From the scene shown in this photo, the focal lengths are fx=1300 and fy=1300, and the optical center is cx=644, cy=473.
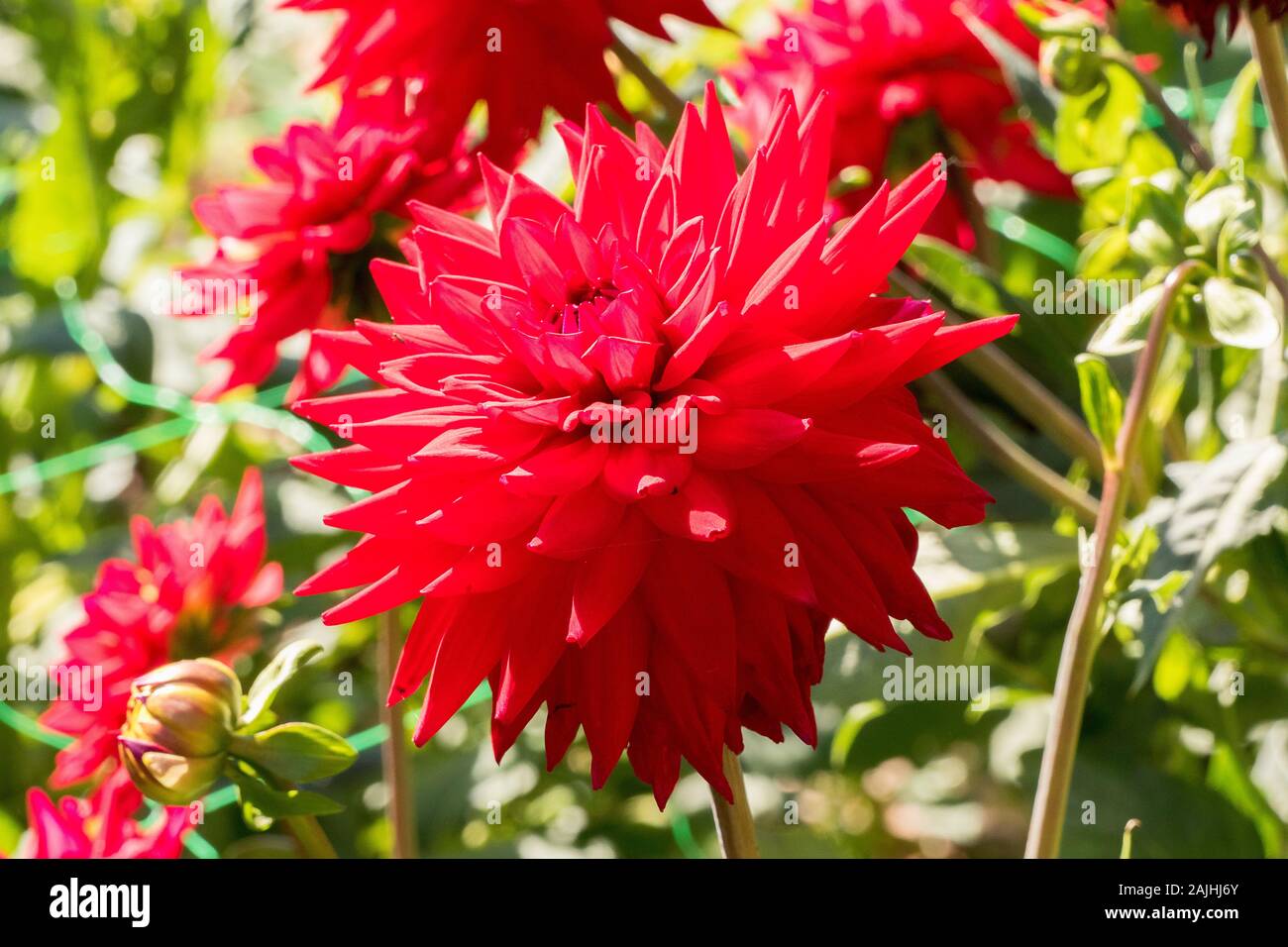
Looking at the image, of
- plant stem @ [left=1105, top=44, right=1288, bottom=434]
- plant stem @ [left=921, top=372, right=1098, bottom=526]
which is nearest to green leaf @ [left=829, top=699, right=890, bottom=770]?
plant stem @ [left=921, top=372, right=1098, bottom=526]

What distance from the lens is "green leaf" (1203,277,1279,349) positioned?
437 mm

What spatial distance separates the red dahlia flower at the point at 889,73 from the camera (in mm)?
649

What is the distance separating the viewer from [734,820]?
41 cm

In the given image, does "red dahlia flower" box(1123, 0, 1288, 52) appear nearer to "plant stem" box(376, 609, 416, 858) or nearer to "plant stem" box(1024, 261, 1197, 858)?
"plant stem" box(1024, 261, 1197, 858)

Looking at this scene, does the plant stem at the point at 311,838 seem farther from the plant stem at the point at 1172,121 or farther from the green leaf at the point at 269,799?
the plant stem at the point at 1172,121

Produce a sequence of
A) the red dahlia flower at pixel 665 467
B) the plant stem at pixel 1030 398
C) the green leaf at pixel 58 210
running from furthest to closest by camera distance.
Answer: the green leaf at pixel 58 210
the plant stem at pixel 1030 398
the red dahlia flower at pixel 665 467

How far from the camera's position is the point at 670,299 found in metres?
0.39

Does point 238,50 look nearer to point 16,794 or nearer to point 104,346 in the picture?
point 104,346

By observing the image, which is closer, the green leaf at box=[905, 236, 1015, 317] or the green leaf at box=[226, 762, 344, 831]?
the green leaf at box=[226, 762, 344, 831]

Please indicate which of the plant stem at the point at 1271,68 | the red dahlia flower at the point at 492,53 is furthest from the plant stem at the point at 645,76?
the plant stem at the point at 1271,68

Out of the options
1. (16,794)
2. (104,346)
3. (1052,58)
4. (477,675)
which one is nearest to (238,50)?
(104,346)

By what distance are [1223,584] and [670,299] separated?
40cm

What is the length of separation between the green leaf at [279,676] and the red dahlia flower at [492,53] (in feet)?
0.74

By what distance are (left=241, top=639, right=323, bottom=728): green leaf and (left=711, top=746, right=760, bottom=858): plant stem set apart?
16cm
